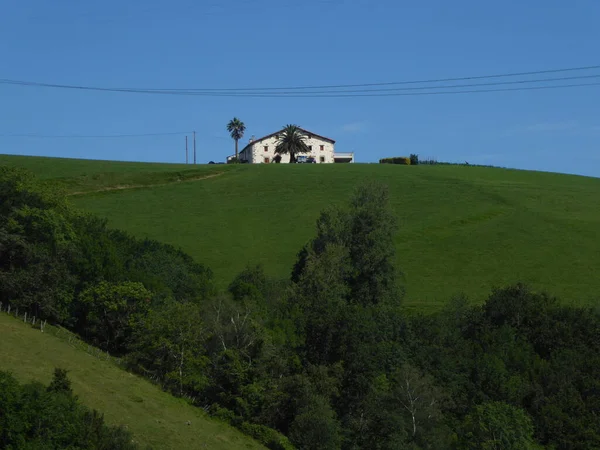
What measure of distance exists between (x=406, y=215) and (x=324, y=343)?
50693 mm

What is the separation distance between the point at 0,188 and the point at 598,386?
51722 mm

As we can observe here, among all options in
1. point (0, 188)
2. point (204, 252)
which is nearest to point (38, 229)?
point (0, 188)

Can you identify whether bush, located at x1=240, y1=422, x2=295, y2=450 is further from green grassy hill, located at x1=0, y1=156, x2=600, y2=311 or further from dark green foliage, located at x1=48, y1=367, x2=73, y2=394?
green grassy hill, located at x1=0, y1=156, x2=600, y2=311

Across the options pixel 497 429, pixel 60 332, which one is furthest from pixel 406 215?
pixel 497 429

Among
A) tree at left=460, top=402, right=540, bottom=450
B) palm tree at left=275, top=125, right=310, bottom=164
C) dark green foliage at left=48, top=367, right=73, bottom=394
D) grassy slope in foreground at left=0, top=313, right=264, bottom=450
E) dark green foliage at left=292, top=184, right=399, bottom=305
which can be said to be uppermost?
palm tree at left=275, top=125, right=310, bottom=164

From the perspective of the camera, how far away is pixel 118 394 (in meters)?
46.4

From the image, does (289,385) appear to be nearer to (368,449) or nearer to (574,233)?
(368,449)

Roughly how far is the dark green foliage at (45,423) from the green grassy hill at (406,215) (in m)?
48.2

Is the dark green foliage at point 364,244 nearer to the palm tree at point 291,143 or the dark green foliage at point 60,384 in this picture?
the dark green foliage at point 60,384

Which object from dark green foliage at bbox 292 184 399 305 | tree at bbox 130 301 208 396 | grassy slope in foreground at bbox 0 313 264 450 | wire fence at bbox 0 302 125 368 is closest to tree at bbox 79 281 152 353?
wire fence at bbox 0 302 125 368

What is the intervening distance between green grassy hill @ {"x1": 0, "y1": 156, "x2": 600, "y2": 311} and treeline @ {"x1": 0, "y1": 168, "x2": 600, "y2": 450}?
10151 mm

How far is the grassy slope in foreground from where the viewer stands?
4300 centimetres

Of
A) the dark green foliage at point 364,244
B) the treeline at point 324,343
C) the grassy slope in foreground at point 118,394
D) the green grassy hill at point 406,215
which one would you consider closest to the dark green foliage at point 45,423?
the grassy slope in foreground at point 118,394

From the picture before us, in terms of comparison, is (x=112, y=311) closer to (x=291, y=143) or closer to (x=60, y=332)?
(x=60, y=332)
